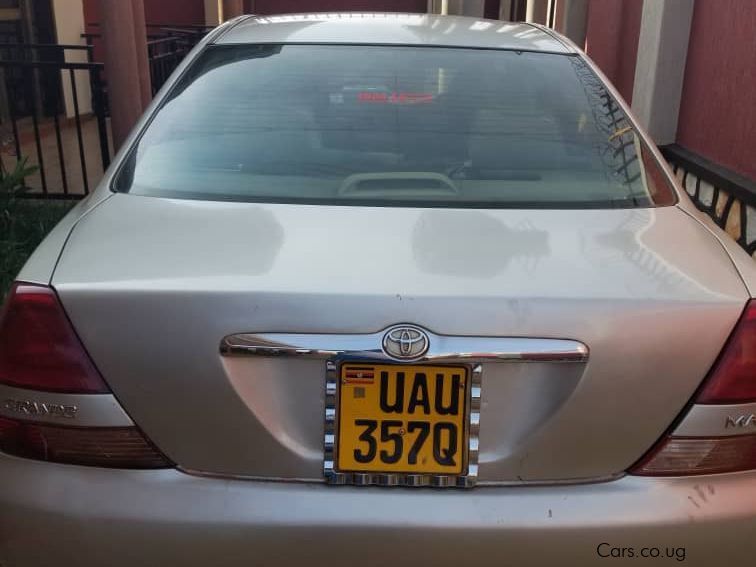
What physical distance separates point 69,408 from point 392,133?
1172 mm

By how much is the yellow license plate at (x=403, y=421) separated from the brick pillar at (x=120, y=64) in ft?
16.0

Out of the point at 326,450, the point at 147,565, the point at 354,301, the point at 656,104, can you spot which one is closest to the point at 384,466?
the point at 326,450

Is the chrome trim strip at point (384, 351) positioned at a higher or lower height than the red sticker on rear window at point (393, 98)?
lower

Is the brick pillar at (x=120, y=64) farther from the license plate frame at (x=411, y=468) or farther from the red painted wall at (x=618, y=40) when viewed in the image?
the license plate frame at (x=411, y=468)

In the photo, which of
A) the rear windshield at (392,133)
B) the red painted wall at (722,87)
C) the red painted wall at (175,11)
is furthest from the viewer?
the red painted wall at (175,11)

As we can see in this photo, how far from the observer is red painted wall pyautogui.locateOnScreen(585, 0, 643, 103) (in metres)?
6.64

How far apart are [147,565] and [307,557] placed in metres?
0.32

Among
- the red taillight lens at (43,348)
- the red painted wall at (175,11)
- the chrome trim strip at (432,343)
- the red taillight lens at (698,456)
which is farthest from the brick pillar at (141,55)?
the red painted wall at (175,11)

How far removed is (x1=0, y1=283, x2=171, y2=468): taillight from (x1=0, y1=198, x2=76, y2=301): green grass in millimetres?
2629

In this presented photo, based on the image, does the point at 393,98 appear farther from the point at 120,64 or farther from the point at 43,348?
the point at 120,64

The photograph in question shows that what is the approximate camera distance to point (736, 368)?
160 centimetres

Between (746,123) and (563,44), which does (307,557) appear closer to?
(563,44)

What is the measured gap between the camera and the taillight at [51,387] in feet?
5.28

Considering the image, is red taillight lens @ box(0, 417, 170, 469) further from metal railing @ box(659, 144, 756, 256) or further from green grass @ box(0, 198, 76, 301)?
metal railing @ box(659, 144, 756, 256)
